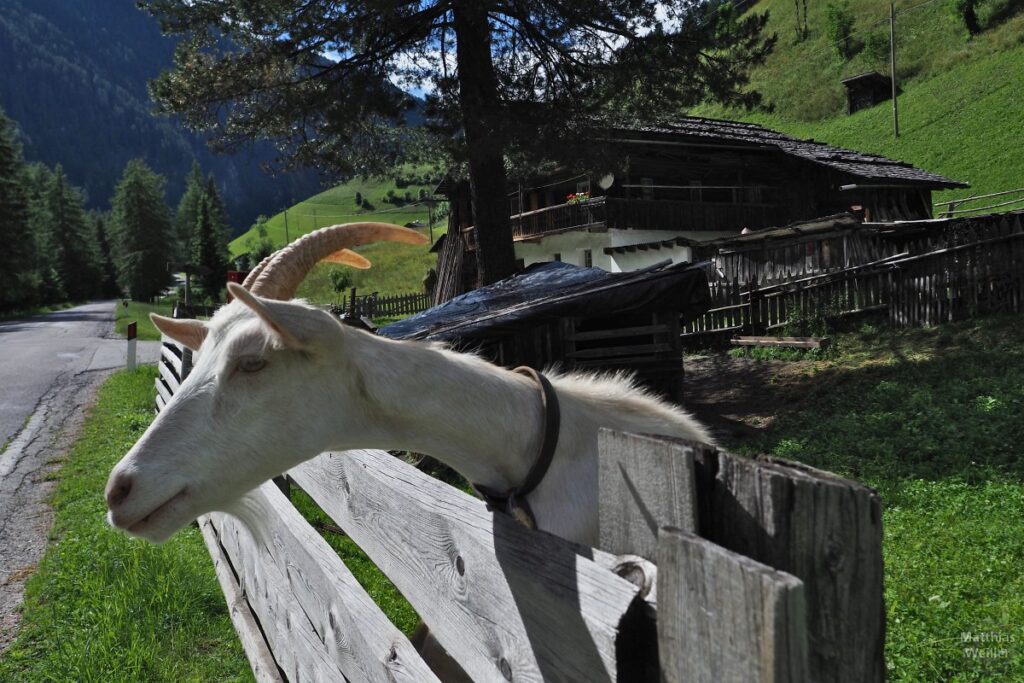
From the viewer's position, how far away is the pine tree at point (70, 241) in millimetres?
61963

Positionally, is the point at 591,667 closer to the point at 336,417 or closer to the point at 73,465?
the point at 336,417

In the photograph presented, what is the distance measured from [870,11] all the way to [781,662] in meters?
80.8

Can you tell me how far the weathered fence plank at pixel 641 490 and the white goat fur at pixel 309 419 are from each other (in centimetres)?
79

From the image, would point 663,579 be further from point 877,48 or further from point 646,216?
point 877,48

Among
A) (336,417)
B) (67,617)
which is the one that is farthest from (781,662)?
(67,617)

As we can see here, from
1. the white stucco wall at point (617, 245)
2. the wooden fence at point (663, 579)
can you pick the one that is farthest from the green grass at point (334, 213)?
the wooden fence at point (663, 579)

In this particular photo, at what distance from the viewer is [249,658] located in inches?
142

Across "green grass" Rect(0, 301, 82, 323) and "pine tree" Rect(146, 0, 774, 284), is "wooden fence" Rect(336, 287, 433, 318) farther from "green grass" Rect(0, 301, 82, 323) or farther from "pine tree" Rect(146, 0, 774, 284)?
"pine tree" Rect(146, 0, 774, 284)

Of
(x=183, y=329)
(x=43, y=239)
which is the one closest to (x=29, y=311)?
(x=43, y=239)

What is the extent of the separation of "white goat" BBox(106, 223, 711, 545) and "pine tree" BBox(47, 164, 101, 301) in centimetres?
7105

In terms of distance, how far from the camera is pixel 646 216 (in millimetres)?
25016

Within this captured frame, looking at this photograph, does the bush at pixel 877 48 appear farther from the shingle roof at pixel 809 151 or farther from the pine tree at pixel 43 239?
the pine tree at pixel 43 239

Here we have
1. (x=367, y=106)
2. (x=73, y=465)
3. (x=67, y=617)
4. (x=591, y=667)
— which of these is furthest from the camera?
(x=367, y=106)

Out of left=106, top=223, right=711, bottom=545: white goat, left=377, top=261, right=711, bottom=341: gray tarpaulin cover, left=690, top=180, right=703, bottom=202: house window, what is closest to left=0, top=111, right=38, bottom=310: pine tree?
left=690, top=180, right=703, bottom=202: house window
